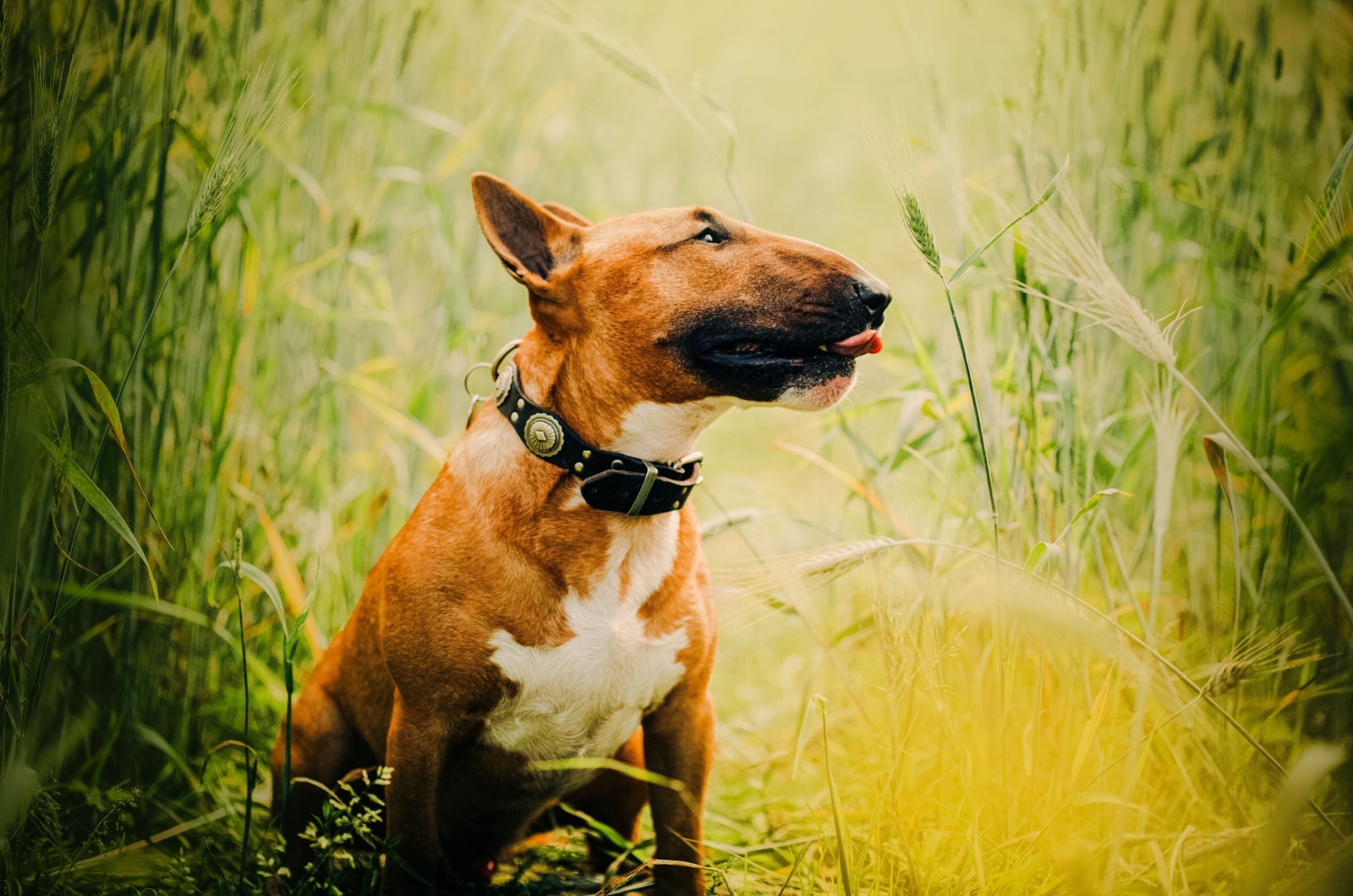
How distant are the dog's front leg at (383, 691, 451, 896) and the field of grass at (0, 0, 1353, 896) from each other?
59 mm

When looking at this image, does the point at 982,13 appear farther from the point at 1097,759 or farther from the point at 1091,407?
the point at 1097,759

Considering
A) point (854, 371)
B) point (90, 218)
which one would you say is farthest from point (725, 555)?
point (90, 218)

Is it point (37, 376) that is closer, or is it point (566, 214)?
point (37, 376)

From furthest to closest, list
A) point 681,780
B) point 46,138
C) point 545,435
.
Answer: point 681,780
point 545,435
point 46,138

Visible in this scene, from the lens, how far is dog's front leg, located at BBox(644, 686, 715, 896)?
1979 millimetres

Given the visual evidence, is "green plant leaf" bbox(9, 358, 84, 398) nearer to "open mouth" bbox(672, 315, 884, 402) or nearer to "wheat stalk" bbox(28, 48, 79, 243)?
"wheat stalk" bbox(28, 48, 79, 243)

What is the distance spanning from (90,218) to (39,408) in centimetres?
61

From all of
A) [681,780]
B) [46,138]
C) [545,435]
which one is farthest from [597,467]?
[46,138]

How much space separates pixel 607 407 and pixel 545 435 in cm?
15

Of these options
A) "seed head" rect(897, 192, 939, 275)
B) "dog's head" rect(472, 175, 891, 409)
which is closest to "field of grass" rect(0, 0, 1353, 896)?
"seed head" rect(897, 192, 939, 275)

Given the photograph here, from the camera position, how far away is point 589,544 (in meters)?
→ 1.89

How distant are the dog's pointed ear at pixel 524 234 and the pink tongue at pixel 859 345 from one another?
59cm

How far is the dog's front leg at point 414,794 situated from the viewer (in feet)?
6.10

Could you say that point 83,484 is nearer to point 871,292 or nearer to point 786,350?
point 786,350
